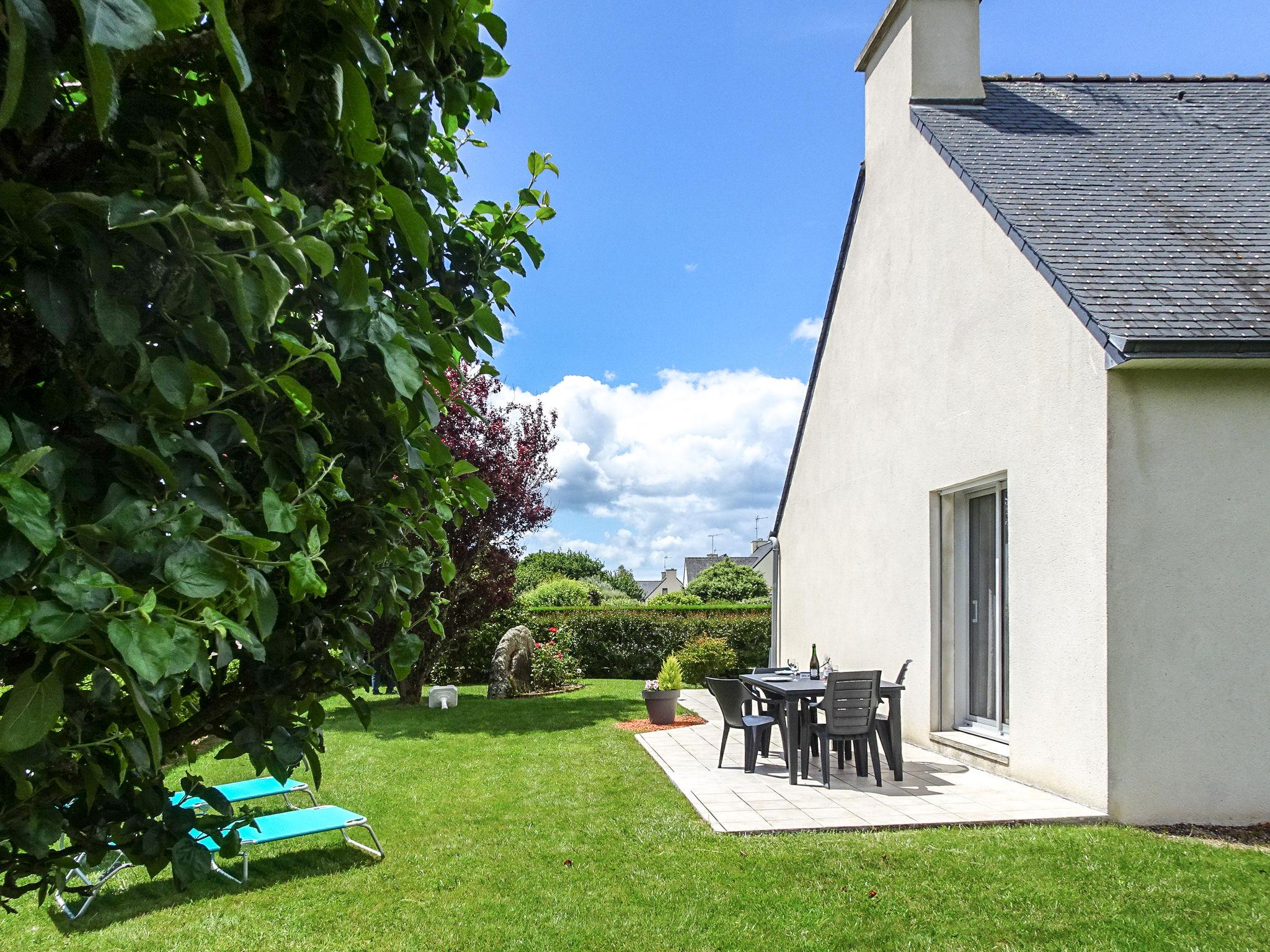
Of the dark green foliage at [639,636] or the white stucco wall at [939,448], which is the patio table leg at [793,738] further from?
the dark green foliage at [639,636]

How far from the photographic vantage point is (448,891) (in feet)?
18.6

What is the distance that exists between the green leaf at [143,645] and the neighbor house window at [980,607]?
8.41m

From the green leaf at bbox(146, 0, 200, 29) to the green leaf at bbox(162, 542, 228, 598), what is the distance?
24.5 inches

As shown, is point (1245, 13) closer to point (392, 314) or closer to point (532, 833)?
point (532, 833)

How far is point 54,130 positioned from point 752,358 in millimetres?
11898

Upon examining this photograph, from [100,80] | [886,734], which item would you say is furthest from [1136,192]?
[100,80]

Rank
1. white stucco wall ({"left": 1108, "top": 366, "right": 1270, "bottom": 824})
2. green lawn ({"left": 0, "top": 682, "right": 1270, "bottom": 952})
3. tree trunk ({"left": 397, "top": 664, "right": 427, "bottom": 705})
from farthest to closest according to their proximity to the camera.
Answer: tree trunk ({"left": 397, "top": 664, "right": 427, "bottom": 705}) < white stucco wall ({"left": 1108, "top": 366, "right": 1270, "bottom": 824}) < green lawn ({"left": 0, "top": 682, "right": 1270, "bottom": 952})

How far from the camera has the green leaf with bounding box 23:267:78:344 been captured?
109cm

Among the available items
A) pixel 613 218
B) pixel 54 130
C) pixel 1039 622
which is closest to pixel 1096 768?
pixel 1039 622

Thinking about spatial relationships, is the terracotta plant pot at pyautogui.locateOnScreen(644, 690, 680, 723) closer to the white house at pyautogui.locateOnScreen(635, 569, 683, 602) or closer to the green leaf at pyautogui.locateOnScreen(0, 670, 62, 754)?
the green leaf at pyautogui.locateOnScreen(0, 670, 62, 754)

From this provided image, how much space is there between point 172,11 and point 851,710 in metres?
8.00

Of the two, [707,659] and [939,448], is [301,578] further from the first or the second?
[707,659]

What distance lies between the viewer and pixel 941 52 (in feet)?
36.8

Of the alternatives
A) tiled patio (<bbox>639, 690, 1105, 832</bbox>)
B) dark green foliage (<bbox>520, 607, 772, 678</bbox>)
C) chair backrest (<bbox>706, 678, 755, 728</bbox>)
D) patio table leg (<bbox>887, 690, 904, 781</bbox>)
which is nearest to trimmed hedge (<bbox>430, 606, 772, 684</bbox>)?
dark green foliage (<bbox>520, 607, 772, 678</bbox>)
